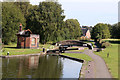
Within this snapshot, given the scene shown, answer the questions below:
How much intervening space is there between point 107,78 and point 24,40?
38124 mm

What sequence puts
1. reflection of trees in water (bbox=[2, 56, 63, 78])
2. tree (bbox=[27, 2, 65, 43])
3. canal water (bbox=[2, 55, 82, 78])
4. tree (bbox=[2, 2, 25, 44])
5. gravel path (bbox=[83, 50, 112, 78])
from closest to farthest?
1. gravel path (bbox=[83, 50, 112, 78])
2. reflection of trees in water (bbox=[2, 56, 63, 78])
3. canal water (bbox=[2, 55, 82, 78])
4. tree (bbox=[2, 2, 25, 44])
5. tree (bbox=[27, 2, 65, 43])

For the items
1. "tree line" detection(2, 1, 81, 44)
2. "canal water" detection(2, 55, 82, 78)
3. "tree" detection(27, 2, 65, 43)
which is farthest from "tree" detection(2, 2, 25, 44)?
"canal water" detection(2, 55, 82, 78)

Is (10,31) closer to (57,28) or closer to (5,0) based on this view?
(5,0)

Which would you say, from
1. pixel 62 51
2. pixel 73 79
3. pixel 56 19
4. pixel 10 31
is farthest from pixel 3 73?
pixel 56 19

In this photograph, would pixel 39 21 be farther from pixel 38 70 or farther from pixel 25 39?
pixel 38 70

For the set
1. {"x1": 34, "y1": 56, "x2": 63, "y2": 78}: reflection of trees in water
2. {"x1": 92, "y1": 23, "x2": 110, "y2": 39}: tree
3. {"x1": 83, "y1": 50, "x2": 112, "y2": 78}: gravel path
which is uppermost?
{"x1": 92, "y1": 23, "x2": 110, "y2": 39}: tree

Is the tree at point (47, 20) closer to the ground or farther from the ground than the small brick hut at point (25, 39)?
farther from the ground

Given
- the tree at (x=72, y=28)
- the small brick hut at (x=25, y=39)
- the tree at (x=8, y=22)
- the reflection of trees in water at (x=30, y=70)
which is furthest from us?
the tree at (x=72, y=28)

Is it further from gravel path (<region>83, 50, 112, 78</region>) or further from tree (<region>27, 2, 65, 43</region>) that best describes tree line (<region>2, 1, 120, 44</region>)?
gravel path (<region>83, 50, 112, 78</region>)

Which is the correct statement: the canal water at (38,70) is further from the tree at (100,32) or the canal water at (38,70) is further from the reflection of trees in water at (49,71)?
the tree at (100,32)

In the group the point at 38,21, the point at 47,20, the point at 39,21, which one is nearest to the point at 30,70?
the point at 39,21

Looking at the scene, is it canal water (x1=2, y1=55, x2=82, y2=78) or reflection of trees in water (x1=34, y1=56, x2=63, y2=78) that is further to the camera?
reflection of trees in water (x1=34, y1=56, x2=63, y2=78)

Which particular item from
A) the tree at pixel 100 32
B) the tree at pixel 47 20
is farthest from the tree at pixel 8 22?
the tree at pixel 100 32

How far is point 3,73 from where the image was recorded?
22.6 metres
